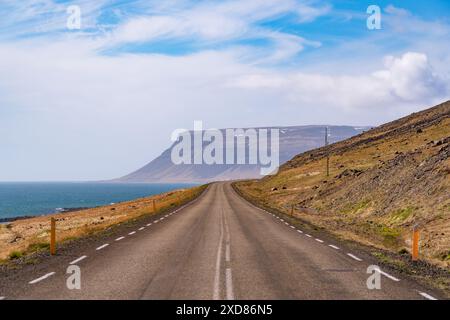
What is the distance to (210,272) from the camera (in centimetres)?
1272

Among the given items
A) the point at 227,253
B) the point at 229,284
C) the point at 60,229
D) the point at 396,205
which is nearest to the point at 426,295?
the point at 229,284

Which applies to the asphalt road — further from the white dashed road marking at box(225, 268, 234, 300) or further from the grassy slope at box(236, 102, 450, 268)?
the grassy slope at box(236, 102, 450, 268)

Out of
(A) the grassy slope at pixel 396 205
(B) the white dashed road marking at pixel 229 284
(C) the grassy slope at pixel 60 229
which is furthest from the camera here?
(A) the grassy slope at pixel 396 205

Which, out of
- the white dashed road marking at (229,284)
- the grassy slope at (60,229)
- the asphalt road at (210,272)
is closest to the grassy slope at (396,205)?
the asphalt road at (210,272)

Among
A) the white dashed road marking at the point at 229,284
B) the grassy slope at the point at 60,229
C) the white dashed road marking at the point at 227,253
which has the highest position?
the white dashed road marking at the point at 229,284

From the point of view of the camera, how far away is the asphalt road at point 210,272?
1029 cm

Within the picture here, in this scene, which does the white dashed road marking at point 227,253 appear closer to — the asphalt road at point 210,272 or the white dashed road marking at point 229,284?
the asphalt road at point 210,272

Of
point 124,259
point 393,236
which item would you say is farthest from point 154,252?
point 393,236

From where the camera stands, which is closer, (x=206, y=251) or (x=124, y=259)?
Answer: (x=124, y=259)

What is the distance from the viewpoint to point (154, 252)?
16562mm

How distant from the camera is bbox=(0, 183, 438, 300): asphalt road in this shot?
33.8 feet

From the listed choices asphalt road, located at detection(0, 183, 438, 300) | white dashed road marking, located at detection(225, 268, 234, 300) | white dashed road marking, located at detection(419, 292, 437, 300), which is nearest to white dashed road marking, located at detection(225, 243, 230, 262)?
asphalt road, located at detection(0, 183, 438, 300)
